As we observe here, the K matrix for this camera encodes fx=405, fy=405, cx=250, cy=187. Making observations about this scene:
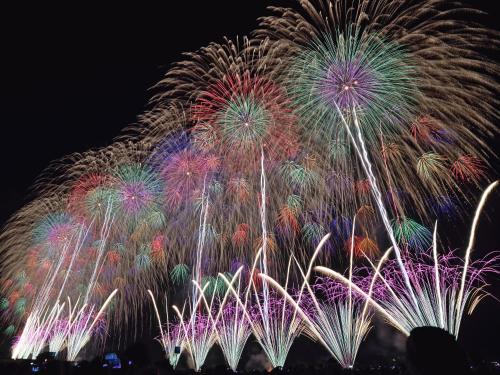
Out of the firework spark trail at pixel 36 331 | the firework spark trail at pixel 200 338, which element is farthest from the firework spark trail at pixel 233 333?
the firework spark trail at pixel 36 331

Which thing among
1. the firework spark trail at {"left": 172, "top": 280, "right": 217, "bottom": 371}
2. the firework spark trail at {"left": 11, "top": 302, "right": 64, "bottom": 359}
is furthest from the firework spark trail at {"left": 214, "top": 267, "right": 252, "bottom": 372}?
the firework spark trail at {"left": 11, "top": 302, "right": 64, "bottom": 359}

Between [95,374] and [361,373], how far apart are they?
36.3 ft

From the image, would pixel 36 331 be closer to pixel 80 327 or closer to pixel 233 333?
pixel 80 327

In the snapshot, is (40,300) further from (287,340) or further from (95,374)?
(95,374)

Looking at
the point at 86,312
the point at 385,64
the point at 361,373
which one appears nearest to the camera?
the point at 361,373

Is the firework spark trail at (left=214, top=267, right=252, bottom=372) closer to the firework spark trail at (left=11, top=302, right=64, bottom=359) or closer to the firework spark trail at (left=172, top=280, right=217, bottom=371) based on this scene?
the firework spark trail at (left=172, top=280, right=217, bottom=371)

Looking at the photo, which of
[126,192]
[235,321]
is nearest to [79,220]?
[126,192]

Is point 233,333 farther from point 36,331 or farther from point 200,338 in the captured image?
point 36,331

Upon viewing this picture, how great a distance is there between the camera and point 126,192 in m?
30.4

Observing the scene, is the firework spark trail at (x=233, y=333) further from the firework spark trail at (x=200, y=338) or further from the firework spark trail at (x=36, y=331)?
the firework spark trail at (x=36, y=331)

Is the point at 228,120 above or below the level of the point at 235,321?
above

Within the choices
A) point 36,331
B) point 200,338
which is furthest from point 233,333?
point 36,331

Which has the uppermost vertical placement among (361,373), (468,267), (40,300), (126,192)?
(126,192)

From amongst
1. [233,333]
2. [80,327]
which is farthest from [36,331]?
[233,333]
